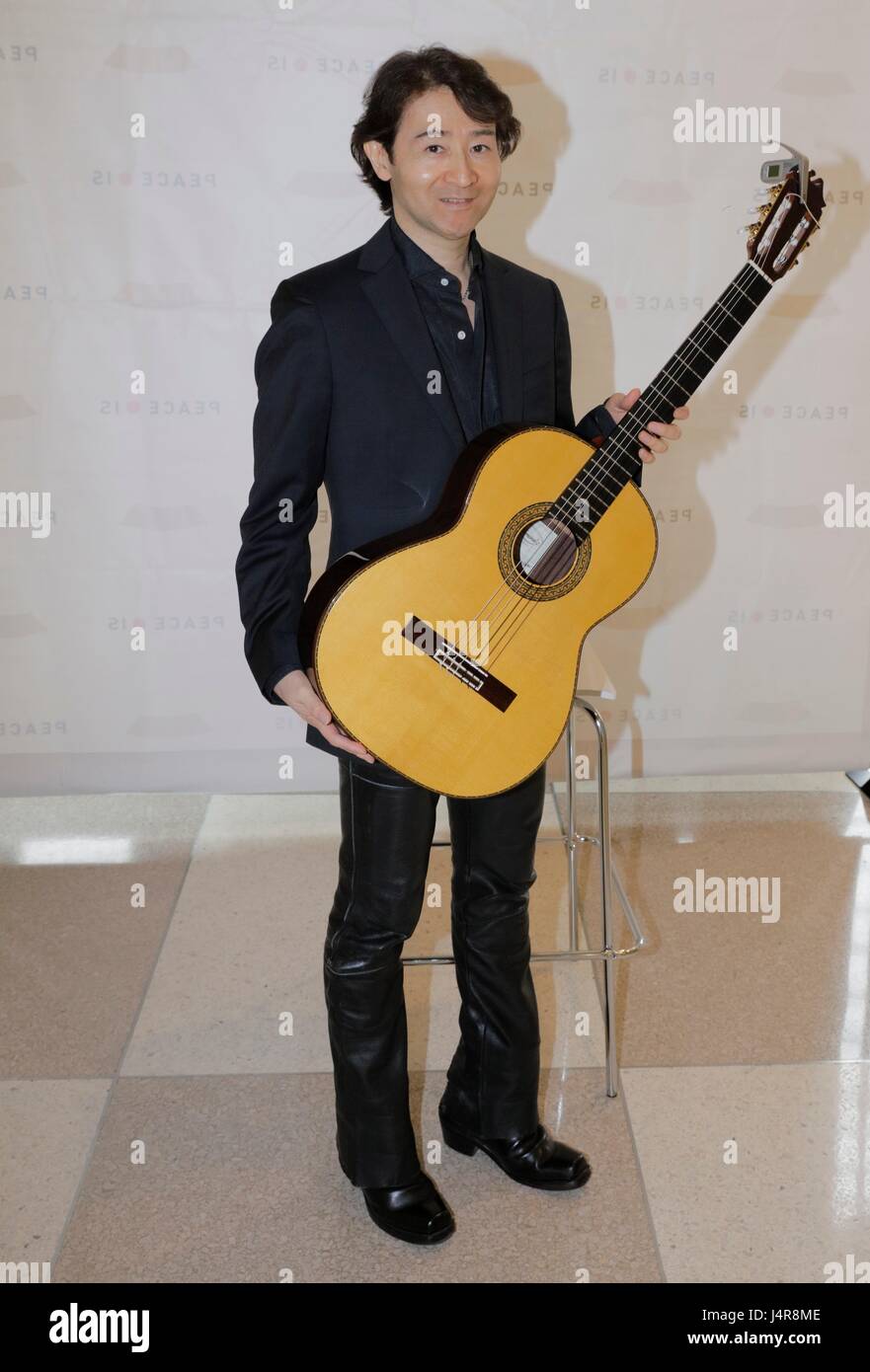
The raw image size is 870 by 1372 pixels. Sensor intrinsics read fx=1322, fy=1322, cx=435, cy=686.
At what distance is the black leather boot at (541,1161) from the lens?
2146mm

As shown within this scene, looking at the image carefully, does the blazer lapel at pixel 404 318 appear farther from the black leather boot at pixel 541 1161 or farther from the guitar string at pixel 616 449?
the black leather boot at pixel 541 1161

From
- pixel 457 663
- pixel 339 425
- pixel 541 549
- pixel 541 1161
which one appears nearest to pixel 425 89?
pixel 339 425

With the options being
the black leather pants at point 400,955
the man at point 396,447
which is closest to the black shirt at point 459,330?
the man at point 396,447

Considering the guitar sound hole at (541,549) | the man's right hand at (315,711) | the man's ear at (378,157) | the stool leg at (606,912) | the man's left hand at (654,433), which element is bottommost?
the stool leg at (606,912)

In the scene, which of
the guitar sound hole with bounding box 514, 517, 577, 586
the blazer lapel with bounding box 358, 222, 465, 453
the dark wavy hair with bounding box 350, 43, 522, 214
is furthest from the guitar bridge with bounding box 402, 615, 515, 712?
the dark wavy hair with bounding box 350, 43, 522, 214

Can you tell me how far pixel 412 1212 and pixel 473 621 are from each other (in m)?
0.93

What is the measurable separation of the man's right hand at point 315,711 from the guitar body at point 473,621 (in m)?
0.02

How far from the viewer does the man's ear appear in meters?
1.84

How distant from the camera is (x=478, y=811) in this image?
200 centimetres

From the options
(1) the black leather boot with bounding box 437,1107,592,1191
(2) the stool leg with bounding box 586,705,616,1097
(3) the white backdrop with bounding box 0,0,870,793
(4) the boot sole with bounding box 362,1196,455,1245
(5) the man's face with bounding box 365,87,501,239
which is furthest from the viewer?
(3) the white backdrop with bounding box 0,0,870,793

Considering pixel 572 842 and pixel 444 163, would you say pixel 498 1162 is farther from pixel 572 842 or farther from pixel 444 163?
pixel 444 163

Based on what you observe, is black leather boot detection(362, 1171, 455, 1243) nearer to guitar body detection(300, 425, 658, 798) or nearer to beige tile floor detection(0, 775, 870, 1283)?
beige tile floor detection(0, 775, 870, 1283)

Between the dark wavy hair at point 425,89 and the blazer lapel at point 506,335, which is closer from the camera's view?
the dark wavy hair at point 425,89
